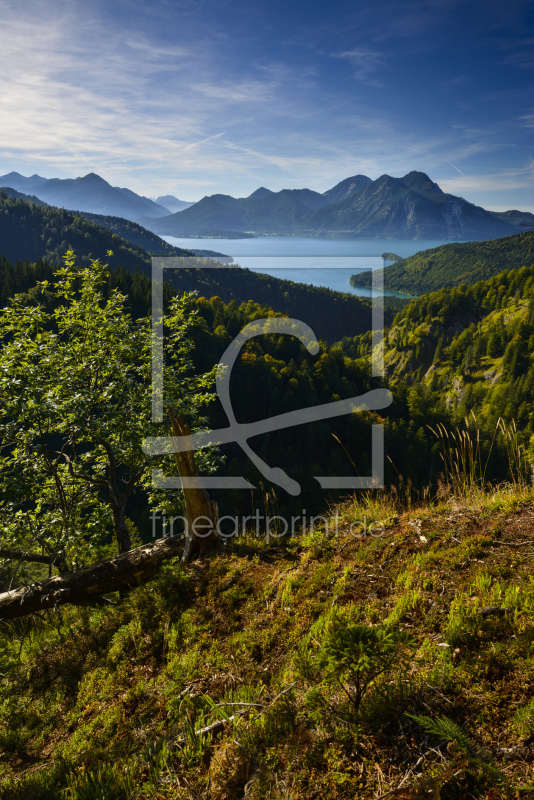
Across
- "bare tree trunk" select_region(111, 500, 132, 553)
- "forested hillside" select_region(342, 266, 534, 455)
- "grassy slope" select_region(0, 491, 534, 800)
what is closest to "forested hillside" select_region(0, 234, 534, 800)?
"grassy slope" select_region(0, 491, 534, 800)

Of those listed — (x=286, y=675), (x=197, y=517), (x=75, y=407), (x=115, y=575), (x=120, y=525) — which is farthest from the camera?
(x=120, y=525)

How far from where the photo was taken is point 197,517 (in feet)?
19.4

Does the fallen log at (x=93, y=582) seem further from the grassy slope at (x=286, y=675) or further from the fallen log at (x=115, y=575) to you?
the grassy slope at (x=286, y=675)

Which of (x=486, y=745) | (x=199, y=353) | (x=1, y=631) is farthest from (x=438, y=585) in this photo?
(x=199, y=353)

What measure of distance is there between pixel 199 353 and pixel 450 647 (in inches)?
2707

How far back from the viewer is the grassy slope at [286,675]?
2.33 metres

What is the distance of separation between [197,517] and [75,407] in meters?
2.95

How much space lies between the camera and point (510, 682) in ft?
8.14

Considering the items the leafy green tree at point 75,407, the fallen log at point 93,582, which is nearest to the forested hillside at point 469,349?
the leafy green tree at point 75,407

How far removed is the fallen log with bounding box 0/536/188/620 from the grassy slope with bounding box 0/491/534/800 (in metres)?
0.36

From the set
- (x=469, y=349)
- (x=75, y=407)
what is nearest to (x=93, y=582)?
(x=75, y=407)

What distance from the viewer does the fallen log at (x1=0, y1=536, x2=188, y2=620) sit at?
566 cm

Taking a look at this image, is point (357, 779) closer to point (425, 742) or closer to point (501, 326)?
point (425, 742)

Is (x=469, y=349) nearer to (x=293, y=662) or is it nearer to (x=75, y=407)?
(x=75, y=407)
